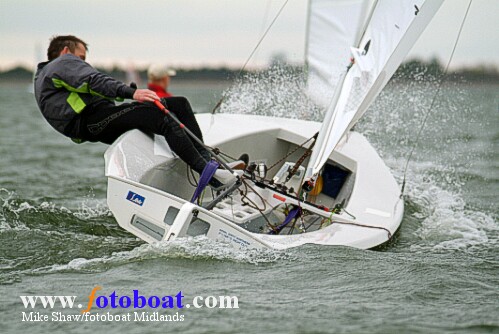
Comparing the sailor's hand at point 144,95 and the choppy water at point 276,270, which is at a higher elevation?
the sailor's hand at point 144,95

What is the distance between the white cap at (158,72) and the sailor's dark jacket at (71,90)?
504mm

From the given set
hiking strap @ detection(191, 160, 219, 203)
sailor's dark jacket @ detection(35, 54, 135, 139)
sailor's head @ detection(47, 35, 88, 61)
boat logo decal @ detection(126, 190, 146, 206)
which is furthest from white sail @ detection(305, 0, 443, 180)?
sailor's head @ detection(47, 35, 88, 61)

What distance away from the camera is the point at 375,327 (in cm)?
236

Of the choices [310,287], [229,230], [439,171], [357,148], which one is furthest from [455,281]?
[439,171]

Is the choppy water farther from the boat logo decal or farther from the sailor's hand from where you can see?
the sailor's hand

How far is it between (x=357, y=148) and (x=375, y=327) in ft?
7.67

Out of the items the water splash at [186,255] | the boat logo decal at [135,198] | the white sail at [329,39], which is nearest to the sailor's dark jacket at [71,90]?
the boat logo decal at [135,198]

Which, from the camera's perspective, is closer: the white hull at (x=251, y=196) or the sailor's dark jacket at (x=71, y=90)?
the white hull at (x=251, y=196)

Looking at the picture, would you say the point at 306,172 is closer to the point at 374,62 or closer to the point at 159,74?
the point at 374,62

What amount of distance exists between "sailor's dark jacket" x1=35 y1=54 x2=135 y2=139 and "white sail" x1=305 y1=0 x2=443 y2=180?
1.06m

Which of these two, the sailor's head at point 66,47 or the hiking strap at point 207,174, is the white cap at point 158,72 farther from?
the hiking strap at point 207,174

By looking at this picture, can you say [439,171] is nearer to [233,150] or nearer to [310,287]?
[233,150]

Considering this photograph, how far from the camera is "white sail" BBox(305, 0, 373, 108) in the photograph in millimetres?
4789

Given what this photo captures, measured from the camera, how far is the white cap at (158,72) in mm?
4273
